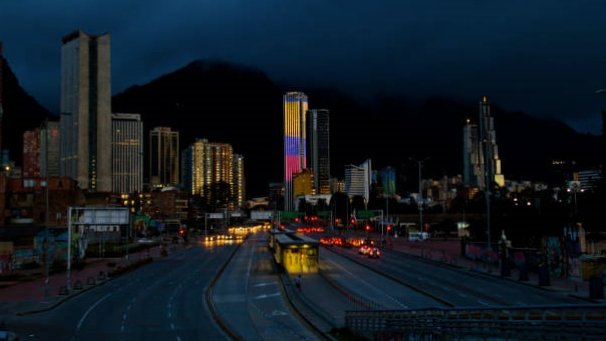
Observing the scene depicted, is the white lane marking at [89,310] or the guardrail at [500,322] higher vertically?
the guardrail at [500,322]

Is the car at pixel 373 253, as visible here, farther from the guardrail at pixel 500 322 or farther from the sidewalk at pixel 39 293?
the guardrail at pixel 500 322

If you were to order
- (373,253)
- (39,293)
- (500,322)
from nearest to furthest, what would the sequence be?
(500,322) → (39,293) → (373,253)

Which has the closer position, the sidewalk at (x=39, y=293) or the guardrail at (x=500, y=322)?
the guardrail at (x=500, y=322)

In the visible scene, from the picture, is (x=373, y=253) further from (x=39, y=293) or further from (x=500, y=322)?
(x=500, y=322)

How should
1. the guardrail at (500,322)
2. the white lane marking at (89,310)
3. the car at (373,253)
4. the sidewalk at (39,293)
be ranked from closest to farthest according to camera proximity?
the guardrail at (500,322) → the white lane marking at (89,310) → the sidewalk at (39,293) → the car at (373,253)

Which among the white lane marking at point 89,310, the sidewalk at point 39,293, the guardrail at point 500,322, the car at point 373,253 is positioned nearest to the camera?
the guardrail at point 500,322

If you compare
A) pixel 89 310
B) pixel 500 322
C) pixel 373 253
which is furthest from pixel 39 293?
pixel 373 253

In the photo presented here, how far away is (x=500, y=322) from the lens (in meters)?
15.4

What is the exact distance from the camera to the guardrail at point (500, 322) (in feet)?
42.3

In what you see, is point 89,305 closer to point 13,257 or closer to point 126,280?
point 126,280

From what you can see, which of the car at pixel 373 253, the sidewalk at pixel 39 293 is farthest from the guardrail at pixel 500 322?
the car at pixel 373 253

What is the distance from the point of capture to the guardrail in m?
12.9

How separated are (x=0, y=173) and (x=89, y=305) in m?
128

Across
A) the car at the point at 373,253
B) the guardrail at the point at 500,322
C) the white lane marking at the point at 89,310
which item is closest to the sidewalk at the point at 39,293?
the white lane marking at the point at 89,310
